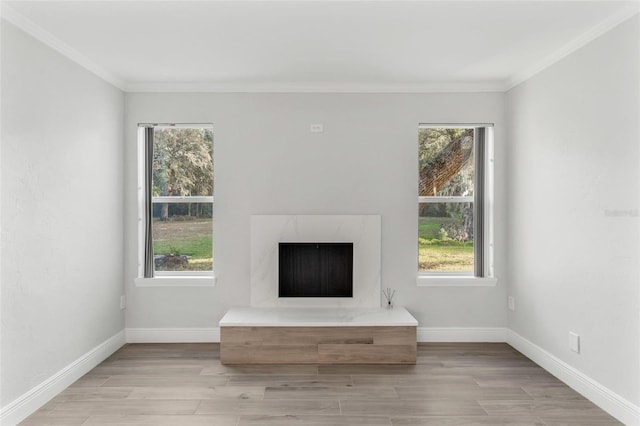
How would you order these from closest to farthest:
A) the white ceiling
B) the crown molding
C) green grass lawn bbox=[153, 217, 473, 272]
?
the white ceiling
the crown molding
green grass lawn bbox=[153, 217, 473, 272]

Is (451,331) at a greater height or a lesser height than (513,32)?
lesser

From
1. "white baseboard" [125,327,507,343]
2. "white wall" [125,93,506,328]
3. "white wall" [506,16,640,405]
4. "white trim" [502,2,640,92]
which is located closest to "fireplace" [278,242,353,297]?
"white wall" [125,93,506,328]

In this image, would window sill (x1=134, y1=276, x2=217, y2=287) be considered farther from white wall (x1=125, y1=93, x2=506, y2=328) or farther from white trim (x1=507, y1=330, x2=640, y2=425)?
white trim (x1=507, y1=330, x2=640, y2=425)

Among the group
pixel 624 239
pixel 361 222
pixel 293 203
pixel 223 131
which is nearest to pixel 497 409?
pixel 624 239

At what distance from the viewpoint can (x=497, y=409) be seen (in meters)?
2.86

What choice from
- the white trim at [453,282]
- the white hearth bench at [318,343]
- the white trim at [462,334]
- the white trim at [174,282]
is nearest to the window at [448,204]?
the white trim at [453,282]

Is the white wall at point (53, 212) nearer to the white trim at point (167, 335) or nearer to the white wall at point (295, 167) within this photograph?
the white trim at point (167, 335)

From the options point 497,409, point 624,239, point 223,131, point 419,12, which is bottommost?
point 497,409

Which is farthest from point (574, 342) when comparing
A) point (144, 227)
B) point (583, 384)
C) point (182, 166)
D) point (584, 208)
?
point (144, 227)

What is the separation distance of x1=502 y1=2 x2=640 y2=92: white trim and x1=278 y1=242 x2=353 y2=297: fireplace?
2.13 m

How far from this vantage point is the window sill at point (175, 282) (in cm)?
423

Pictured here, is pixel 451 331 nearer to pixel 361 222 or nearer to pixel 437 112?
pixel 361 222

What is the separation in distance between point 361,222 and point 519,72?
1.94 metres

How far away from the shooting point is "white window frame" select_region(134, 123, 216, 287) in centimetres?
424
